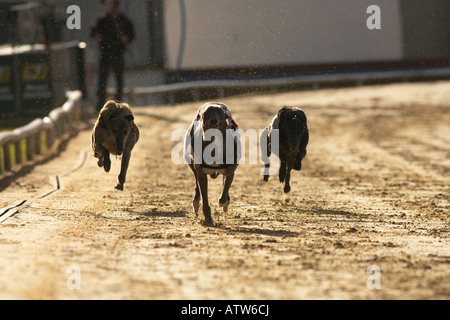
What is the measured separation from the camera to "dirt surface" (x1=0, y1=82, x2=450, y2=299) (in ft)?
16.1

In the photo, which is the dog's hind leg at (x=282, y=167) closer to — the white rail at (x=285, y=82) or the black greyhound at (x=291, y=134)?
the black greyhound at (x=291, y=134)

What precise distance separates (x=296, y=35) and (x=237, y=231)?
1872 centimetres

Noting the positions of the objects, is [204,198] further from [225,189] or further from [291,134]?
[291,134]

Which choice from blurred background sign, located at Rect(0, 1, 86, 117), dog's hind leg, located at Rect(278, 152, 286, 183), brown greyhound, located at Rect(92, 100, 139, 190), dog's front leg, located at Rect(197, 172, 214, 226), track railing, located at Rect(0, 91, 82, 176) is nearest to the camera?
brown greyhound, located at Rect(92, 100, 139, 190)

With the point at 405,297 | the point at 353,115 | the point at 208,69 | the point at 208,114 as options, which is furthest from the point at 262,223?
the point at 208,69

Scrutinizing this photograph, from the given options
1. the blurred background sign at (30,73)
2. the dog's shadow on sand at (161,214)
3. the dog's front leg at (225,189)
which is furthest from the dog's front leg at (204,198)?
the blurred background sign at (30,73)

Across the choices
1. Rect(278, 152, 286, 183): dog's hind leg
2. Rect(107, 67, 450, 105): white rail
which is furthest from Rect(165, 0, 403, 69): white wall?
Rect(278, 152, 286, 183): dog's hind leg

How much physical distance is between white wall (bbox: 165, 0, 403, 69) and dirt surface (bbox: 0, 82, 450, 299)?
7850 mm

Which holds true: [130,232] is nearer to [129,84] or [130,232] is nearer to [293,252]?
[293,252]

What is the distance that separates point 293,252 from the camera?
234 inches

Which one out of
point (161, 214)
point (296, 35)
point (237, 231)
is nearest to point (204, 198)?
point (237, 231)

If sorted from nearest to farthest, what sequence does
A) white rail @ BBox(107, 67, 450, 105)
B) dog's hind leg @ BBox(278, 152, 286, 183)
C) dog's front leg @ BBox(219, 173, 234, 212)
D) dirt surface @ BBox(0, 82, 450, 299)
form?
dirt surface @ BBox(0, 82, 450, 299)
dog's front leg @ BBox(219, 173, 234, 212)
dog's hind leg @ BBox(278, 152, 286, 183)
white rail @ BBox(107, 67, 450, 105)

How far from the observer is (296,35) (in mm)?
24953

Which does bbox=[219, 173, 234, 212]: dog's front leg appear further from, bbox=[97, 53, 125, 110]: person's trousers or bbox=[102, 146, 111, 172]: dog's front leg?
bbox=[97, 53, 125, 110]: person's trousers
